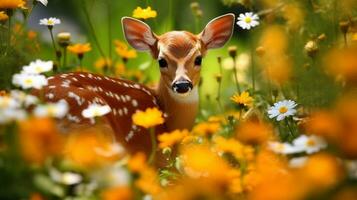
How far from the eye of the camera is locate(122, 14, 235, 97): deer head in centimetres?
337

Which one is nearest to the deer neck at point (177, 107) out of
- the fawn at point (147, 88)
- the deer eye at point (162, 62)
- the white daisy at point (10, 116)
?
the fawn at point (147, 88)

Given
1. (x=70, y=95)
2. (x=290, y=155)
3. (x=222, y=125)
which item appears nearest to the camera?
(x=290, y=155)

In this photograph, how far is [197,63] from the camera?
11.4 feet

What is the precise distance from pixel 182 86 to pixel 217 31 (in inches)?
18.5

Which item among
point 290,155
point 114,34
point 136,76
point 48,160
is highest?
point 114,34

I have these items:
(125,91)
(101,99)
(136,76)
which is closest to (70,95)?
(101,99)

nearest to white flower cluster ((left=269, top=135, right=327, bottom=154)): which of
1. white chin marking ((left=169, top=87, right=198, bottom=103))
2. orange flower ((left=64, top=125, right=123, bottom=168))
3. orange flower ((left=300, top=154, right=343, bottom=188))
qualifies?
orange flower ((left=300, top=154, right=343, bottom=188))

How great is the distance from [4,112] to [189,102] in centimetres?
142

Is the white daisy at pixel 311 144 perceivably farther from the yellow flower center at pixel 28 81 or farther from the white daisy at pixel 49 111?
the yellow flower center at pixel 28 81

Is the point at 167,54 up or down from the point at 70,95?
up

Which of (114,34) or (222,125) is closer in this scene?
(222,125)

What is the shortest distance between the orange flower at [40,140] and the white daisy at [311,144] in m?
0.68

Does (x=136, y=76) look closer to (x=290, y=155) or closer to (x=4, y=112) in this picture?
(x=290, y=155)

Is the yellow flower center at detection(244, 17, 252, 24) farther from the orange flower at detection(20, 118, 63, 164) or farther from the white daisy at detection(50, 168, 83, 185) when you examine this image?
the orange flower at detection(20, 118, 63, 164)
